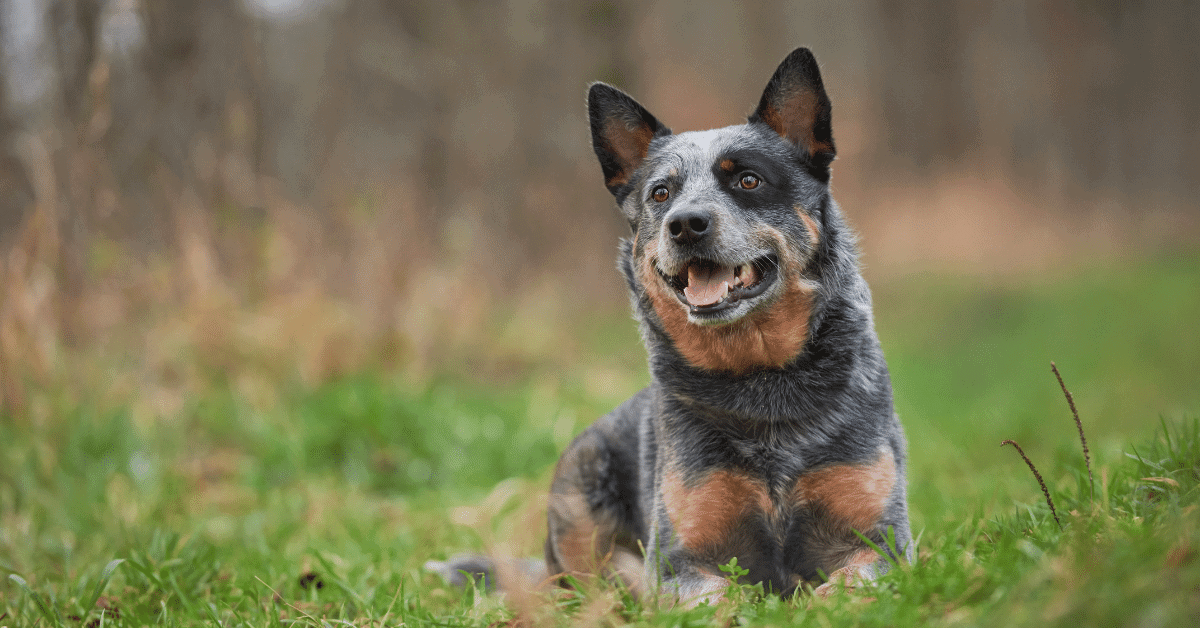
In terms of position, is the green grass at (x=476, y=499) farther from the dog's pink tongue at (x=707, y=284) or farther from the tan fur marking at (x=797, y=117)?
the tan fur marking at (x=797, y=117)

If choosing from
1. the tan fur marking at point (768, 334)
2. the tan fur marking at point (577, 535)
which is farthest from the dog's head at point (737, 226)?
the tan fur marking at point (577, 535)

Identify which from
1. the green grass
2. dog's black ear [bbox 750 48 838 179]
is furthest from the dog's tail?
dog's black ear [bbox 750 48 838 179]

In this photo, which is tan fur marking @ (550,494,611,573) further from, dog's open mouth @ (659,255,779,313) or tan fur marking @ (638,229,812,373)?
dog's open mouth @ (659,255,779,313)

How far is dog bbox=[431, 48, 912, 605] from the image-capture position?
2.35 meters

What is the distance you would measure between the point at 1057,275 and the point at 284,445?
11.5 meters

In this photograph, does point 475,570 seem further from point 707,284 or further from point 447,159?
point 447,159

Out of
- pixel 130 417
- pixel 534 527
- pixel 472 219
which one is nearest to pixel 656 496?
pixel 534 527

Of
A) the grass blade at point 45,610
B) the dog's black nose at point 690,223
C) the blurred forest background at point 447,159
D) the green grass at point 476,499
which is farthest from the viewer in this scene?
the blurred forest background at point 447,159

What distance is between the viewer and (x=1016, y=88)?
18.9m

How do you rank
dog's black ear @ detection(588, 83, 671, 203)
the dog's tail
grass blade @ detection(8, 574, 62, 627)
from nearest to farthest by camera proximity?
grass blade @ detection(8, 574, 62, 627) < dog's black ear @ detection(588, 83, 671, 203) < the dog's tail

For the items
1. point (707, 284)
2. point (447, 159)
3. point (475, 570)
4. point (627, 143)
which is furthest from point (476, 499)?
point (447, 159)

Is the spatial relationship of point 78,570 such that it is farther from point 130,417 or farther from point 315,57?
point 315,57

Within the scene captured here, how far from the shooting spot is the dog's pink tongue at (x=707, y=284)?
2.49m

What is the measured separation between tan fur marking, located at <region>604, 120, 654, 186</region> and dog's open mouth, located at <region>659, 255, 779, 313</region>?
65 cm
